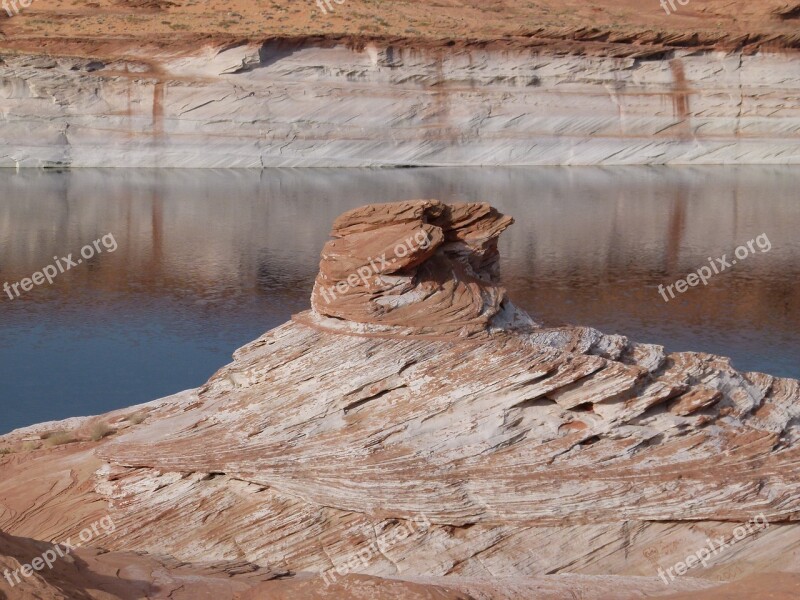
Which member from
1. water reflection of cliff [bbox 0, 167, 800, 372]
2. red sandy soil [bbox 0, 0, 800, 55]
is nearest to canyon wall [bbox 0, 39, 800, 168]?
red sandy soil [bbox 0, 0, 800, 55]

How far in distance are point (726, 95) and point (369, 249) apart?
137ft

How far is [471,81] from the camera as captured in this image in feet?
150

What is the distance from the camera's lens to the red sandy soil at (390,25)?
143 feet

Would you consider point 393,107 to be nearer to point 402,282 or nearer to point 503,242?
point 503,242

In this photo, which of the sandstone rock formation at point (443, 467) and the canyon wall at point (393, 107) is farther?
the canyon wall at point (393, 107)

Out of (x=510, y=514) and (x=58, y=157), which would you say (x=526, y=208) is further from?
(x=510, y=514)

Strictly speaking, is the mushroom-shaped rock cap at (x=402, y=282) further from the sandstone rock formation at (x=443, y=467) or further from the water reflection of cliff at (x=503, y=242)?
the water reflection of cliff at (x=503, y=242)

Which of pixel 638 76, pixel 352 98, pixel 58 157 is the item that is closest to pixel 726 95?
pixel 638 76

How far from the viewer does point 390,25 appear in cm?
4806

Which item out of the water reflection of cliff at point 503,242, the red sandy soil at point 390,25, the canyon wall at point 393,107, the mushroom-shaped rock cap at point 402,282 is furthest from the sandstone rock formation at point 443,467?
the red sandy soil at point 390,25

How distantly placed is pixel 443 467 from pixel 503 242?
19.4 meters

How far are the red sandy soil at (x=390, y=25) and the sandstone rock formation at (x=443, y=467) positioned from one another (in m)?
35.2

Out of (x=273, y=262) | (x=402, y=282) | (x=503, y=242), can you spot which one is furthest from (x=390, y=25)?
(x=402, y=282)

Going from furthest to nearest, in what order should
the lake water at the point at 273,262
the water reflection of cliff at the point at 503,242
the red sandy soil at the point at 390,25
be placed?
the red sandy soil at the point at 390,25 → the water reflection of cliff at the point at 503,242 → the lake water at the point at 273,262
